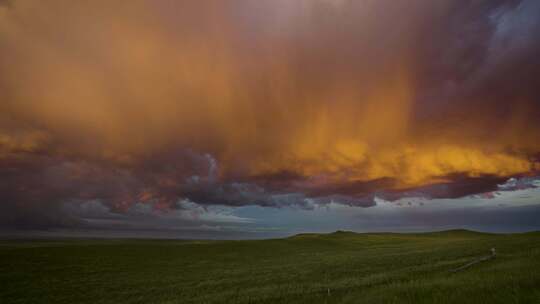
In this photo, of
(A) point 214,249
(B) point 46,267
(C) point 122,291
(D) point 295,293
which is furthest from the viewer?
(A) point 214,249

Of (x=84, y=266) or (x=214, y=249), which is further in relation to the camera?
(x=214, y=249)

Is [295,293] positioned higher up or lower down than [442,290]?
lower down

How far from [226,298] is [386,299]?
42.6 feet

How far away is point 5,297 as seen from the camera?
2816 cm

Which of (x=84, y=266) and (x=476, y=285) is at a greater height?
(x=476, y=285)

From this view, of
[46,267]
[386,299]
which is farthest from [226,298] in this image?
[46,267]

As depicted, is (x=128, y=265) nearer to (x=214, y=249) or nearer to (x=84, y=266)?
(x=84, y=266)

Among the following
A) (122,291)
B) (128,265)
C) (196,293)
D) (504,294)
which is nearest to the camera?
(504,294)

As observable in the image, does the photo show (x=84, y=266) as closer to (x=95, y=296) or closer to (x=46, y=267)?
(x=46, y=267)

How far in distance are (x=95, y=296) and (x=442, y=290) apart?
95.6 ft

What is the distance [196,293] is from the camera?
26.6 m

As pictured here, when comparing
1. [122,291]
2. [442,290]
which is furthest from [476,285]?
[122,291]

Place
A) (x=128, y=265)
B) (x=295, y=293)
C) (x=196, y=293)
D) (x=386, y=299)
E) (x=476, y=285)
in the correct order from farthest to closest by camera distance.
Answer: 1. (x=128, y=265)
2. (x=196, y=293)
3. (x=295, y=293)
4. (x=476, y=285)
5. (x=386, y=299)

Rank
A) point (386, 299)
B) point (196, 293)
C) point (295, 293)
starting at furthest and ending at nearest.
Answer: point (196, 293) → point (295, 293) → point (386, 299)
